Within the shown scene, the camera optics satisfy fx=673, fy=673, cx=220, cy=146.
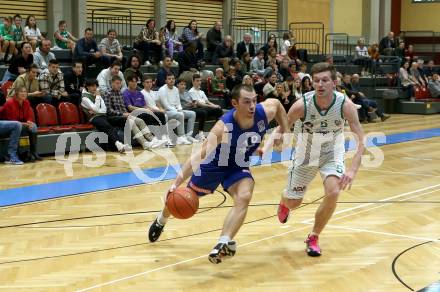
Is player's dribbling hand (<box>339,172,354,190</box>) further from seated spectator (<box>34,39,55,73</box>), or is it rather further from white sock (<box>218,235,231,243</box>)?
seated spectator (<box>34,39,55,73</box>)

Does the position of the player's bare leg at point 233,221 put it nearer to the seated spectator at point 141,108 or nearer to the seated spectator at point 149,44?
the seated spectator at point 141,108

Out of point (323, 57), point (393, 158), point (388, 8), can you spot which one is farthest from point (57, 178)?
point (388, 8)

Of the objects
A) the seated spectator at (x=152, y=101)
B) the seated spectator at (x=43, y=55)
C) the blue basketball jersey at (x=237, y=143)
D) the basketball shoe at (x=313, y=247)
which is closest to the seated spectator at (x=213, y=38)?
the seated spectator at (x=152, y=101)

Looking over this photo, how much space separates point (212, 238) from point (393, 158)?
6609mm

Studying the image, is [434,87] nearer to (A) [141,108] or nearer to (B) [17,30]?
(A) [141,108]

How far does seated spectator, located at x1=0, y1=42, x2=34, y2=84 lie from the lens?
1288 centimetres

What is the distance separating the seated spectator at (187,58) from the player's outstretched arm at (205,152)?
36.4ft

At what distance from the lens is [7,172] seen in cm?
1034

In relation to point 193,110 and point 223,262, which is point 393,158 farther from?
point 223,262

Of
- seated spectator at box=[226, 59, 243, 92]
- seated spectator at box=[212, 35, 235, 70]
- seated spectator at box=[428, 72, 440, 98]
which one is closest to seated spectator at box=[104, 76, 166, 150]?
seated spectator at box=[226, 59, 243, 92]

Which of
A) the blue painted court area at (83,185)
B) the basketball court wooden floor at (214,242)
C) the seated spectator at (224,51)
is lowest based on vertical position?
the blue painted court area at (83,185)

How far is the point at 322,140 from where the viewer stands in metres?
5.92

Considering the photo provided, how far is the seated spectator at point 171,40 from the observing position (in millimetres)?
17172

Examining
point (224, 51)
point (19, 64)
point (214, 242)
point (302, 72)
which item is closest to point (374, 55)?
point (302, 72)
